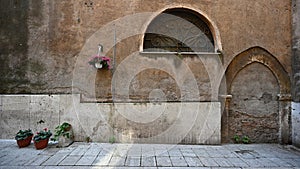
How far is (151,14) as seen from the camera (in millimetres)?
4871

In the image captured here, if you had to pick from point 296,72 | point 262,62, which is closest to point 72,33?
point 262,62

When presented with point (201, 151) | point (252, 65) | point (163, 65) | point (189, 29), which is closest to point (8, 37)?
point (163, 65)

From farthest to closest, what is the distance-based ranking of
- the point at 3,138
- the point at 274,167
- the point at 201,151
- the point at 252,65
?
the point at 252,65 → the point at 3,138 → the point at 201,151 → the point at 274,167

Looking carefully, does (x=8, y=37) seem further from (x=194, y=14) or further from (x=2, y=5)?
(x=194, y=14)

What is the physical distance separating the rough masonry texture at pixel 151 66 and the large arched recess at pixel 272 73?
0.09 ft

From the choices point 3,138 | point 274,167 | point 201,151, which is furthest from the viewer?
point 3,138

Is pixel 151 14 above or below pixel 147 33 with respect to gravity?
above

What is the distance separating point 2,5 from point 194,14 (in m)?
5.35

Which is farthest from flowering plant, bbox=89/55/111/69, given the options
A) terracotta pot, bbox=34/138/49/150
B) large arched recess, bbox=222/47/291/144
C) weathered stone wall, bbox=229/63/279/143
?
weathered stone wall, bbox=229/63/279/143

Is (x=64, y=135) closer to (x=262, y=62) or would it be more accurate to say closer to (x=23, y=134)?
(x=23, y=134)

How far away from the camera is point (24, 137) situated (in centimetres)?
423

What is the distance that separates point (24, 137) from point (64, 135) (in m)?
0.91

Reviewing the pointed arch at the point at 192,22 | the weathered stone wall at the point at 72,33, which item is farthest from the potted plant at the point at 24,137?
the pointed arch at the point at 192,22

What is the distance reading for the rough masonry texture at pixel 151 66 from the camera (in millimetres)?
4730
